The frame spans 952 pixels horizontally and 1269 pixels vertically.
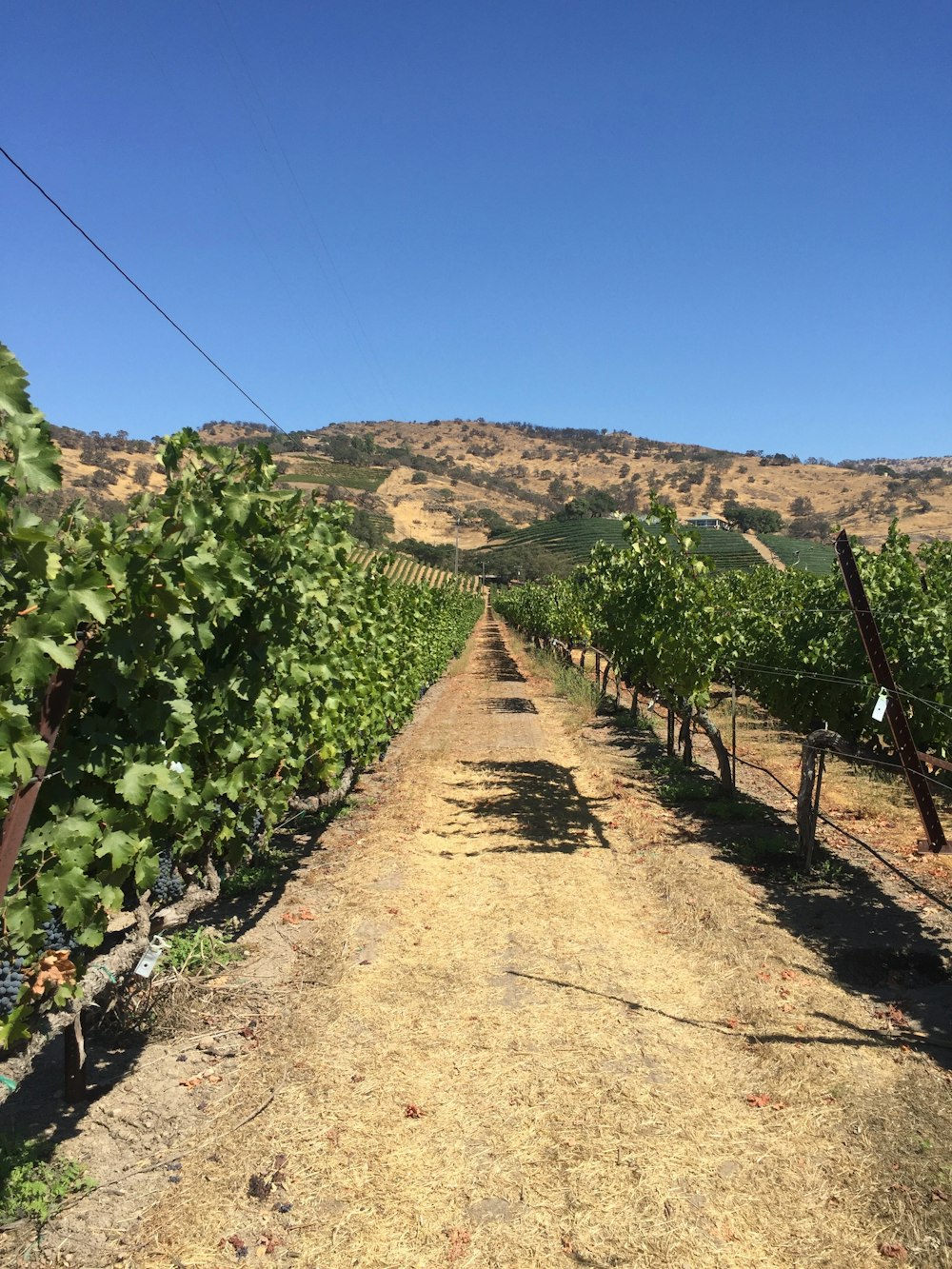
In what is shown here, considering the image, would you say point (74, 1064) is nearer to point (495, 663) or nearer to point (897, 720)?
point (897, 720)

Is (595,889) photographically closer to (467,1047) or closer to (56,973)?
(467,1047)

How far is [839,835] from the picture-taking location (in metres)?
8.85

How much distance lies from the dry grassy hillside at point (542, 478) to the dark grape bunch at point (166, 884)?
38.1 m

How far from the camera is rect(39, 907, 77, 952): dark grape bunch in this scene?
359 centimetres

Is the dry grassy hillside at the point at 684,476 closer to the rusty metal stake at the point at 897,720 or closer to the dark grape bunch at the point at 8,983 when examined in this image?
the rusty metal stake at the point at 897,720

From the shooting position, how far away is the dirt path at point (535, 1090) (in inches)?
130

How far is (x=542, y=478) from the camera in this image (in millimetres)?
133500

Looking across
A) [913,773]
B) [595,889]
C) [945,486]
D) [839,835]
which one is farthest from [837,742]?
[945,486]

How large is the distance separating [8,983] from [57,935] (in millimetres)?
451

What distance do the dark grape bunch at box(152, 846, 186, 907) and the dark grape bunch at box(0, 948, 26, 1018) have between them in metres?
1.66

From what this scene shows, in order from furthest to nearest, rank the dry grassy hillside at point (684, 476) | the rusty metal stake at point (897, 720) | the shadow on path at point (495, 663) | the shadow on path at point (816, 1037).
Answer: the dry grassy hillside at point (684, 476)
the shadow on path at point (495, 663)
the rusty metal stake at point (897, 720)
the shadow on path at point (816, 1037)

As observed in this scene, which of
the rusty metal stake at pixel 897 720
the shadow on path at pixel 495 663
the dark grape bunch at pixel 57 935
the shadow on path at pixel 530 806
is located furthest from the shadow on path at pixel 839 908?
the shadow on path at pixel 495 663

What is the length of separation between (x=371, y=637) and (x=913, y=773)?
6224mm

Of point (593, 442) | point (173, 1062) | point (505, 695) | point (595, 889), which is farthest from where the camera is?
point (593, 442)
